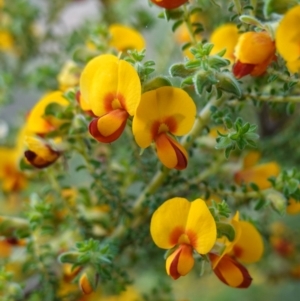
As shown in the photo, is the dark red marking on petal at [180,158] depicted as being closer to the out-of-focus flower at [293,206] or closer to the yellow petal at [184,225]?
the yellow petal at [184,225]

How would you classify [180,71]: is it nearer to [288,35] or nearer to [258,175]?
[288,35]

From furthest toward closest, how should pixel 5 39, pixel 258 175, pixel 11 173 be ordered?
pixel 5 39
pixel 11 173
pixel 258 175

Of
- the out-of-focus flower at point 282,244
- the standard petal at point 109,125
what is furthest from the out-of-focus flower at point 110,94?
the out-of-focus flower at point 282,244

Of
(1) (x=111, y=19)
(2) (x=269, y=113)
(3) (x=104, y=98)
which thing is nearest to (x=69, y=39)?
(1) (x=111, y=19)

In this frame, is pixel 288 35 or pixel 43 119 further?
pixel 43 119

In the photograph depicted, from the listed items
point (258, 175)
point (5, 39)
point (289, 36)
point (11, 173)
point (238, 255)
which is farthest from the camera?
point (5, 39)

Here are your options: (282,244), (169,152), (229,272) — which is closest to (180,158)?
(169,152)

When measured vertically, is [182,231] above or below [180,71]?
below

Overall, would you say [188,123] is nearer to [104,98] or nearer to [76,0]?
[104,98]
